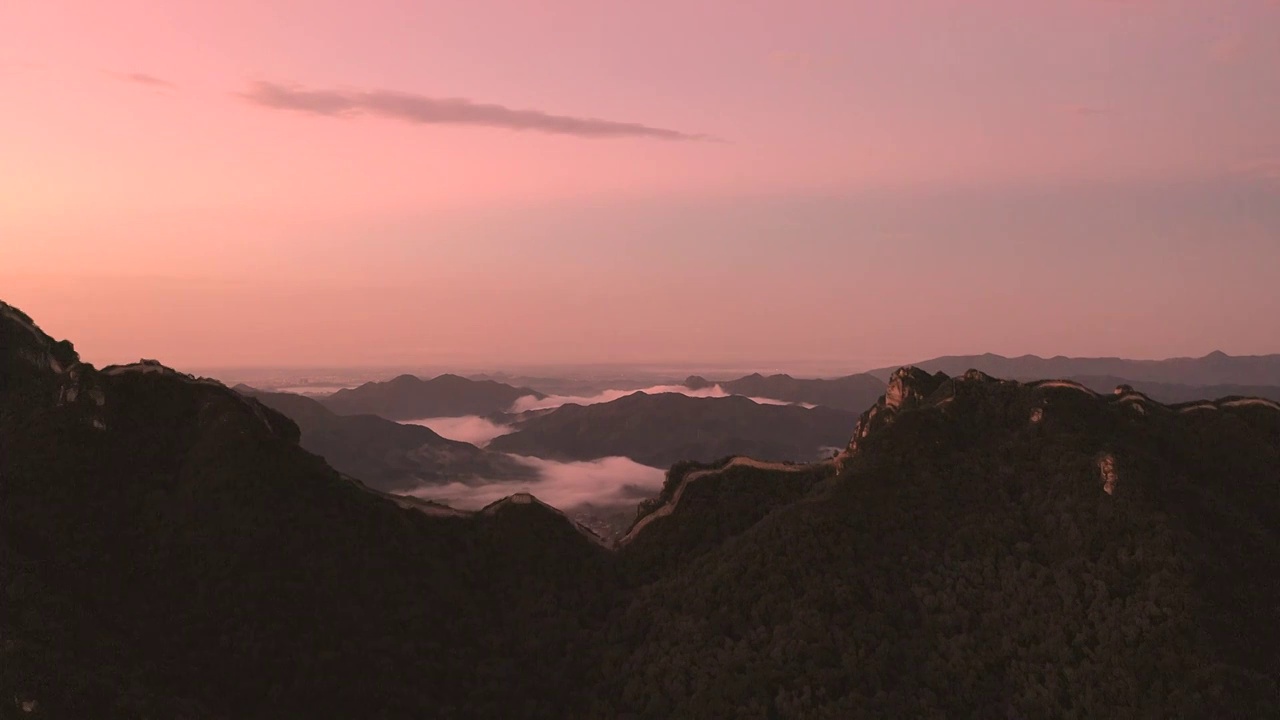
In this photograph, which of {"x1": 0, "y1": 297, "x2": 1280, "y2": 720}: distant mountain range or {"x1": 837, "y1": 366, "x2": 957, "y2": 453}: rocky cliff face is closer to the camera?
{"x1": 0, "y1": 297, "x2": 1280, "y2": 720}: distant mountain range

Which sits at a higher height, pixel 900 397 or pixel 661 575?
pixel 900 397

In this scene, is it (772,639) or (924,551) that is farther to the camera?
(924,551)

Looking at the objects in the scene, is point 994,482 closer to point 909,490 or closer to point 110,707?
point 909,490

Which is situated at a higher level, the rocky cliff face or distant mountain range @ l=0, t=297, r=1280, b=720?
the rocky cliff face

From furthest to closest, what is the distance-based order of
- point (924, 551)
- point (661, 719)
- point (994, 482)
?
point (994, 482), point (924, 551), point (661, 719)

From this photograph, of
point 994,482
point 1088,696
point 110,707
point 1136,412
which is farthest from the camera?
point 1136,412

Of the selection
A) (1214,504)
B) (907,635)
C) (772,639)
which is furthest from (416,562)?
(1214,504)

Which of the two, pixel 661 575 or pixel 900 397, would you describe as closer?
pixel 661 575

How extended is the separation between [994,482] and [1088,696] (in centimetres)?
2655

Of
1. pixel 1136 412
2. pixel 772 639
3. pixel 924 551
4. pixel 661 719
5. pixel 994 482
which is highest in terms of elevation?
pixel 1136 412

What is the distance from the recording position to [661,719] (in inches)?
2881

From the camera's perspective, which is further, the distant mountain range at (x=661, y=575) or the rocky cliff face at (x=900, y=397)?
the rocky cliff face at (x=900, y=397)

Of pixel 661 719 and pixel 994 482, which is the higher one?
pixel 994 482

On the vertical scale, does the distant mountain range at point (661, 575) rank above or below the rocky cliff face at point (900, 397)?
below
